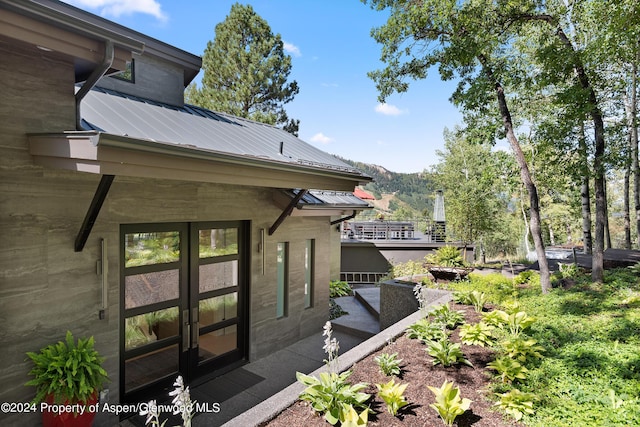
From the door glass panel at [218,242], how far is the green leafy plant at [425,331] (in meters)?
3.28

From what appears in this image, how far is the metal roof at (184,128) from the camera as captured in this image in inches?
177

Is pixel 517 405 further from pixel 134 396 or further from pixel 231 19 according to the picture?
pixel 231 19

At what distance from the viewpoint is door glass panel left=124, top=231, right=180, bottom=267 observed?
471 centimetres

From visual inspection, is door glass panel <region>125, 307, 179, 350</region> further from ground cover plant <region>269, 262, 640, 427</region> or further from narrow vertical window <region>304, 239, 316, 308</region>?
narrow vertical window <region>304, 239, 316, 308</region>

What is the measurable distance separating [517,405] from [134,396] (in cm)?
469

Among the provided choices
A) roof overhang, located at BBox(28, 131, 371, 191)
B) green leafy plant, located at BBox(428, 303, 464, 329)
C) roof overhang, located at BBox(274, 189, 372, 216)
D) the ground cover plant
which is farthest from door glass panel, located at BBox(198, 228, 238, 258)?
green leafy plant, located at BBox(428, 303, 464, 329)

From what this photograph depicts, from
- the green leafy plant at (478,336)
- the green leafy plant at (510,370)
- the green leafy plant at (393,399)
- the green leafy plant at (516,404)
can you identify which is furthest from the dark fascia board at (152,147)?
the green leafy plant at (516,404)

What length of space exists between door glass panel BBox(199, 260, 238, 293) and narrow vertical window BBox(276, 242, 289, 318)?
1.15 m

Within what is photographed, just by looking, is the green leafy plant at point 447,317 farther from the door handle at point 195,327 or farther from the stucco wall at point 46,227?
the stucco wall at point 46,227

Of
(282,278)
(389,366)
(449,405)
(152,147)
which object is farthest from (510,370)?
→ (282,278)

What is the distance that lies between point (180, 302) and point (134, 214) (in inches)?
61.0

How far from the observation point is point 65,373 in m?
3.61

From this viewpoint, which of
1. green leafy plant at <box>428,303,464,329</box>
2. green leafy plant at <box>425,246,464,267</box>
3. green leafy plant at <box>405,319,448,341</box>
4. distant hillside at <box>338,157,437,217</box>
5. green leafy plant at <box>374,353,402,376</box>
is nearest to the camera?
green leafy plant at <box>374,353,402,376</box>

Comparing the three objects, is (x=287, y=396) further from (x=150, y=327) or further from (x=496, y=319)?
(x=496, y=319)
